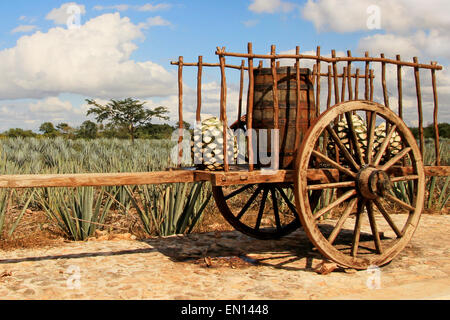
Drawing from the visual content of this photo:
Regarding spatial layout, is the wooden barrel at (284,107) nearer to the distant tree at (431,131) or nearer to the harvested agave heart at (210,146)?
the harvested agave heart at (210,146)

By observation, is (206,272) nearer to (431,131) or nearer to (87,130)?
(87,130)

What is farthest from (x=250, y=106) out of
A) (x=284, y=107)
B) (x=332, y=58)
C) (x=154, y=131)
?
(x=154, y=131)

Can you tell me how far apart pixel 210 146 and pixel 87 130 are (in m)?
30.5

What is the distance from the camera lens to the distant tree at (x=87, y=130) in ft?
102

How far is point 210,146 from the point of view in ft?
11.8

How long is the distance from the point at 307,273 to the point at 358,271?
420mm

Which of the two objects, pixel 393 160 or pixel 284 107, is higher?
pixel 284 107

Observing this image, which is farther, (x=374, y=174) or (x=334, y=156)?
(x=334, y=156)

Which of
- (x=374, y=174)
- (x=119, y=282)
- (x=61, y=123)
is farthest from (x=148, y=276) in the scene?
(x=61, y=123)

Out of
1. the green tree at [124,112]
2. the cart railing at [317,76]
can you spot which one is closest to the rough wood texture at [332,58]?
the cart railing at [317,76]

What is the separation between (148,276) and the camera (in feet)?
11.4

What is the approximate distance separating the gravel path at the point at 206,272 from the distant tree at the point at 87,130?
27.6m

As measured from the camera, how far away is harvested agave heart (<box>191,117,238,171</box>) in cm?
359

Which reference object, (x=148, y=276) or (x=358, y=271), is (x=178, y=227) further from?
(x=358, y=271)
